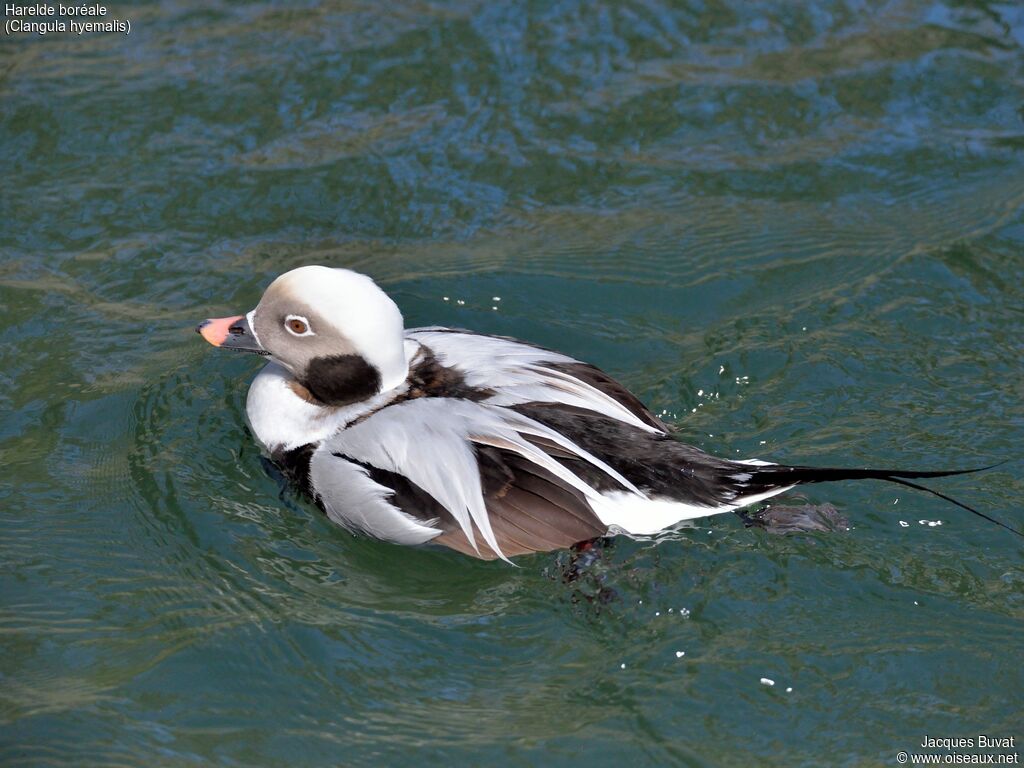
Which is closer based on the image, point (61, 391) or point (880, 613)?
point (880, 613)

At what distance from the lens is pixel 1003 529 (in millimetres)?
4836

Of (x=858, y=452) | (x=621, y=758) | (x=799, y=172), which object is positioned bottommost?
(x=621, y=758)

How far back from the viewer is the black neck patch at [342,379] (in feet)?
17.0

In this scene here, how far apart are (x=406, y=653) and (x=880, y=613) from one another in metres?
1.77

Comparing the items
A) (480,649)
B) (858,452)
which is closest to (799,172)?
(858,452)

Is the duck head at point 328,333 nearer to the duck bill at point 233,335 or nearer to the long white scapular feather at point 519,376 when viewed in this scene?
the duck bill at point 233,335

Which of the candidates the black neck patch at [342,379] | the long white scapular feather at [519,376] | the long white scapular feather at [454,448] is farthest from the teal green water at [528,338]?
the long white scapular feather at [519,376]

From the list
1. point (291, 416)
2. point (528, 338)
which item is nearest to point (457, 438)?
point (291, 416)

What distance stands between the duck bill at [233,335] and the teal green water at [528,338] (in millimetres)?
538

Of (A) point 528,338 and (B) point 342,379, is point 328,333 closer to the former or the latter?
(B) point 342,379

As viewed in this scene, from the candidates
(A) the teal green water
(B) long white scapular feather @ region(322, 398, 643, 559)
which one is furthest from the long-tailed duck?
(A) the teal green water

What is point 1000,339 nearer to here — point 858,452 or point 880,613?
point 858,452

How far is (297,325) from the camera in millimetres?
5184

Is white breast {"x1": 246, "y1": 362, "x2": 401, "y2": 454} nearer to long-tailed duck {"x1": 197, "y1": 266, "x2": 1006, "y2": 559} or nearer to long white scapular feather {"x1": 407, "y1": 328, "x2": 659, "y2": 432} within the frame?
long-tailed duck {"x1": 197, "y1": 266, "x2": 1006, "y2": 559}
